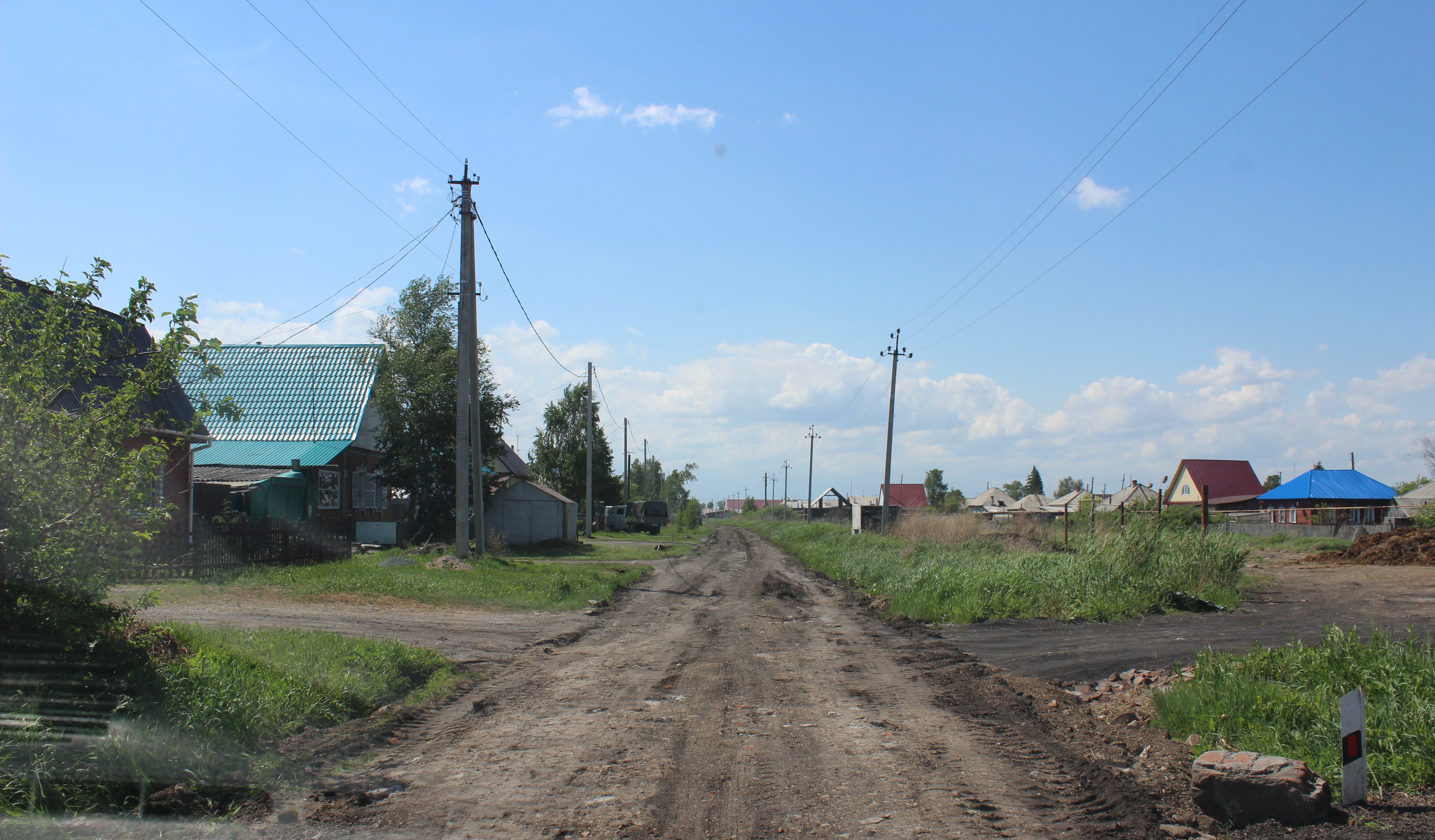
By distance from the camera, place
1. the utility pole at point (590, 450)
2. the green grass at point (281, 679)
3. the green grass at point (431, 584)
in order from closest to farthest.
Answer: the green grass at point (281, 679) → the green grass at point (431, 584) → the utility pole at point (590, 450)

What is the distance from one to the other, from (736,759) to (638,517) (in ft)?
191

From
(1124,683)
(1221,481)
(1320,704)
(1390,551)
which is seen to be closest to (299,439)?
(1124,683)

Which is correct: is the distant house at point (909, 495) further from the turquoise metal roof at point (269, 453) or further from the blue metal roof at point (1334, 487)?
the turquoise metal roof at point (269, 453)

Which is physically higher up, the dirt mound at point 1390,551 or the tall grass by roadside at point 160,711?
the tall grass by roadside at point 160,711

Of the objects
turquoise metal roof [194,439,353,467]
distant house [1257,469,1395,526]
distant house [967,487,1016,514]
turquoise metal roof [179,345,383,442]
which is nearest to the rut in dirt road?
turquoise metal roof [194,439,353,467]

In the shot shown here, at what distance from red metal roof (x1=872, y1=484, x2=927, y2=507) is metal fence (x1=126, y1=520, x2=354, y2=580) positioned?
82.1 meters

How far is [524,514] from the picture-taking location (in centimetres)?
3600

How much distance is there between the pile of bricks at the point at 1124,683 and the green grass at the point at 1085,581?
5.09 meters

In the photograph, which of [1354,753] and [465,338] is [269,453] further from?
[1354,753]

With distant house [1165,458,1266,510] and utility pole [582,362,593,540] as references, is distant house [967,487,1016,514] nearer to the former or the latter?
distant house [1165,458,1266,510]

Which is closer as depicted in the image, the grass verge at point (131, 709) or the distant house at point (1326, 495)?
the grass verge at point (131, 709)

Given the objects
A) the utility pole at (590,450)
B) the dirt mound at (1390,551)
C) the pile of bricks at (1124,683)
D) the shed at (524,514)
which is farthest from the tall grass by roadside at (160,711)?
the utility pole at (590,450)

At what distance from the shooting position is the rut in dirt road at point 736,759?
4777 millimetres

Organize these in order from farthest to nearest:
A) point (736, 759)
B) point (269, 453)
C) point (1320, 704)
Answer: point (269, 453) < point (1320, 704) < point (736, 759)
